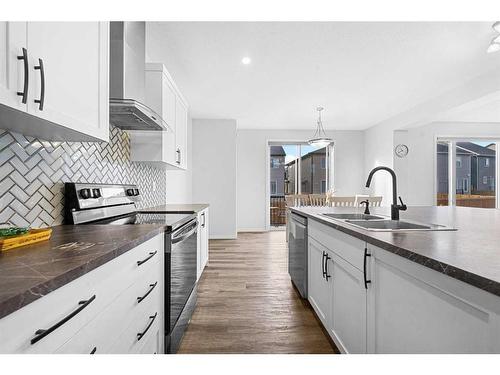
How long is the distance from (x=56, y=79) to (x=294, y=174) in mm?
6647

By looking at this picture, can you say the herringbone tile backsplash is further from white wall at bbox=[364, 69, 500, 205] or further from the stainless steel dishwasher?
white wall at bbox=[364, 69, 500, 205]

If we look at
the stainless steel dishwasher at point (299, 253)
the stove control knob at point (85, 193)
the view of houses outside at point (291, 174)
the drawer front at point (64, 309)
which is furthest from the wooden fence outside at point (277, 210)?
the drawer front at point (64, 309)

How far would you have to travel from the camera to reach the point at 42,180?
4.80 ft

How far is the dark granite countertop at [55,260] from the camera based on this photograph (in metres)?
0.61

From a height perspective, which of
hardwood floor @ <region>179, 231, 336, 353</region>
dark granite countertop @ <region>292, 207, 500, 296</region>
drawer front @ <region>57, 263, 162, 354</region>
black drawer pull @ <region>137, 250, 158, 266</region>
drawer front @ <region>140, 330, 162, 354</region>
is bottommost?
hardwood floor @ <region>179, 231, 336, 353</region>

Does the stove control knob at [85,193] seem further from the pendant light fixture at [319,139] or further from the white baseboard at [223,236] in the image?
the pendant light fixture at [319,139]

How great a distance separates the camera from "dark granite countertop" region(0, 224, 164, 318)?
61 centimetres

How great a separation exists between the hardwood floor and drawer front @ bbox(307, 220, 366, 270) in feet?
2.16

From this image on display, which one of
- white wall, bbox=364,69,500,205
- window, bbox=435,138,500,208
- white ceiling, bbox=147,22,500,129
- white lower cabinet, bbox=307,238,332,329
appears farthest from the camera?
window, bbox=435,138,500,208

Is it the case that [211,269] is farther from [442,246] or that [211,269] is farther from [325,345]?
[442,246]

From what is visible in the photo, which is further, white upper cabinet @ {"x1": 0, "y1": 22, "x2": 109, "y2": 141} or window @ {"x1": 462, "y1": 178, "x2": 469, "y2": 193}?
window @ {"x1": 462, "y1": 178, "x2": 469, "y2": 193}

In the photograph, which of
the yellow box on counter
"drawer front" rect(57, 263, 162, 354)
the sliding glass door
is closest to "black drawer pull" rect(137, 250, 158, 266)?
"drawer front" rect(57, 263, 162, 354)

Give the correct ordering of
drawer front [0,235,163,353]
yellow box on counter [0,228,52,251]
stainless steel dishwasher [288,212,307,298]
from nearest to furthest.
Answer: drawer front [0,235,163,353] → yellow box on counter [0,228,52,251] → stainless steel dishwasher [288,212,307,298]

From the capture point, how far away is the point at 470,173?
21.1ft
